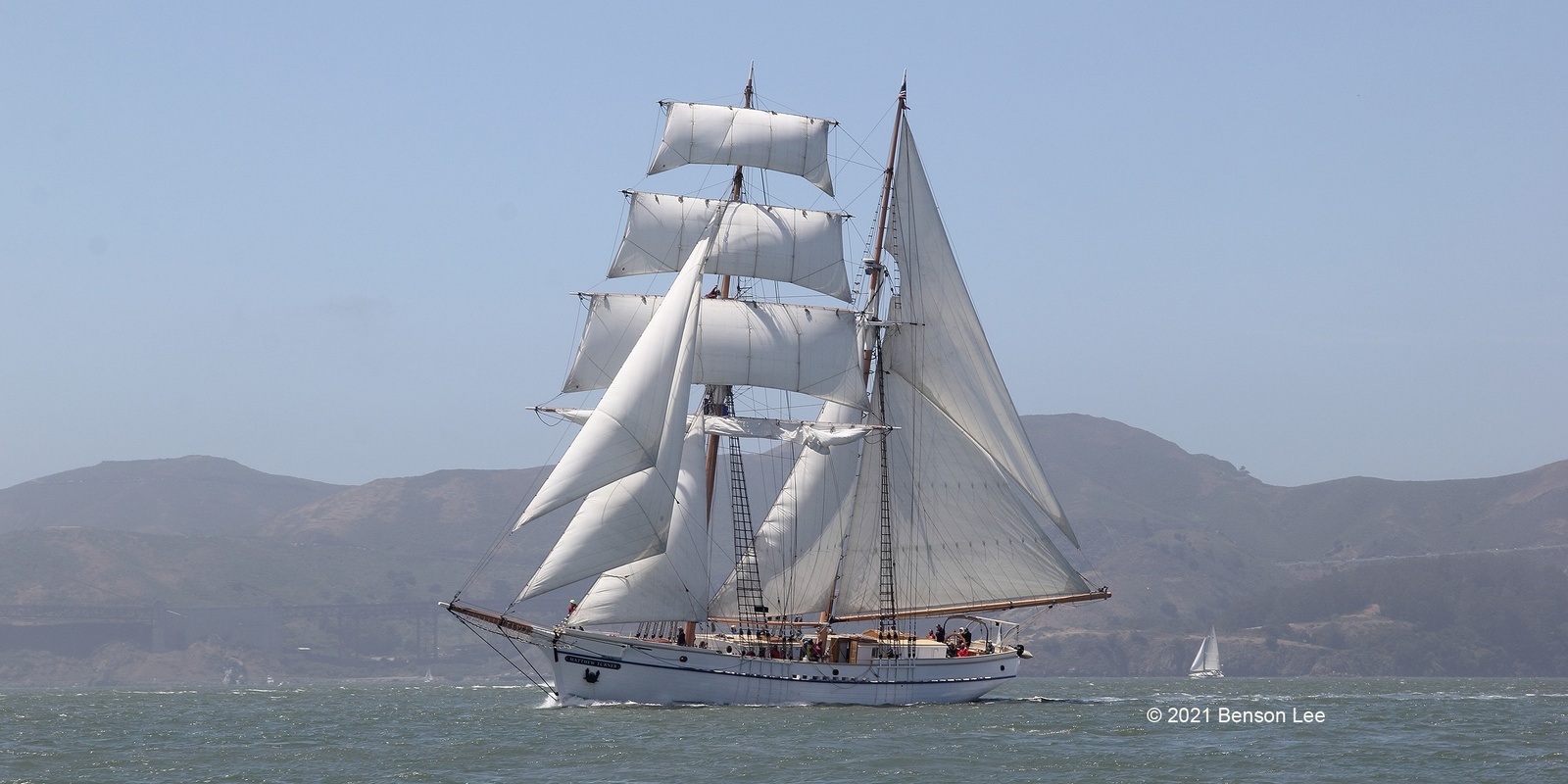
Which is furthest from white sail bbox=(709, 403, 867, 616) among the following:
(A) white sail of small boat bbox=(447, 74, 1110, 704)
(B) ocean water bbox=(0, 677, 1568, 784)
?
(B) ocean water bbox=(0, 677, 1568, 784)

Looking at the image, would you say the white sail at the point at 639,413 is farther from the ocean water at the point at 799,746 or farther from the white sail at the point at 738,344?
the ocean water at the point at 799,746

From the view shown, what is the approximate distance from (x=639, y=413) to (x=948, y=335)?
1622cm

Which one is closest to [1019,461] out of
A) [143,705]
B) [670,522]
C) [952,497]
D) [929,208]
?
[952,497]

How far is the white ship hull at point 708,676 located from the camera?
61.7m

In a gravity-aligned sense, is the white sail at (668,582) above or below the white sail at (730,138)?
below

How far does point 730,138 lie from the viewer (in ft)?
225

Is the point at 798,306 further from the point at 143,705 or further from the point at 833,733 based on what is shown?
the point at 143,705

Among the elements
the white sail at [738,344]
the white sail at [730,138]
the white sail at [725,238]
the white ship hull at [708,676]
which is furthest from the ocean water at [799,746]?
the white sail at [730,138]

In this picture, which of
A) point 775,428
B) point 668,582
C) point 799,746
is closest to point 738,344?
point 775,428

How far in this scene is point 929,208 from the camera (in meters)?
68.3

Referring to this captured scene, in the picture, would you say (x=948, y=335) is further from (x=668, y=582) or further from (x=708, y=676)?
(x=708, y=676)

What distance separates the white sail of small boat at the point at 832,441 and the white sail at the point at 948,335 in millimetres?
80

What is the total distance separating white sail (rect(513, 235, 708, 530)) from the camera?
182 feet

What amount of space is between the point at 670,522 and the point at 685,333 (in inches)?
272
